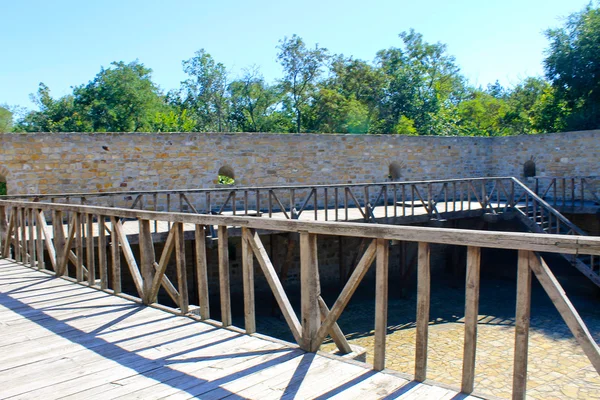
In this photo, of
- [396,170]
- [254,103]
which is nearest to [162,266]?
[396,170]

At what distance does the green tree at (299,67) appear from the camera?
25141 mm

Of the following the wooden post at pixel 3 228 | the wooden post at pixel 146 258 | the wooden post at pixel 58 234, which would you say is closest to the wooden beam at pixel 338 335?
the wooden post at pixel 146 258

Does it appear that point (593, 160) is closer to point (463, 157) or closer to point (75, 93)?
point (463, 157)

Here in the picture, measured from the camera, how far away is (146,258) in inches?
140

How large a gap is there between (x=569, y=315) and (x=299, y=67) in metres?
24.7

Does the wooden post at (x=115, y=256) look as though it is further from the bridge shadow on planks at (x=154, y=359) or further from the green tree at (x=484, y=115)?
the green tree at (x=484, y=115)

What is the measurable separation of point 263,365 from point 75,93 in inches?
951

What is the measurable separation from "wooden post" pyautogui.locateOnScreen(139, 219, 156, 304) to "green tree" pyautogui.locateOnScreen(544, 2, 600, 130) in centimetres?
1529

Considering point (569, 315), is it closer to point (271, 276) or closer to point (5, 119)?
point (271, 276)

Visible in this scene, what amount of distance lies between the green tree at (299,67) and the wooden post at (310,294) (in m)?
22.7

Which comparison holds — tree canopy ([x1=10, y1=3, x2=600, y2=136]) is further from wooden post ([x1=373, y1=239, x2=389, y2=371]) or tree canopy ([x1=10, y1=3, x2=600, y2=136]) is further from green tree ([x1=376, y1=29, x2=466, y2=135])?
wooden post ([x1=373, y1=239, x2=389, y2=371])

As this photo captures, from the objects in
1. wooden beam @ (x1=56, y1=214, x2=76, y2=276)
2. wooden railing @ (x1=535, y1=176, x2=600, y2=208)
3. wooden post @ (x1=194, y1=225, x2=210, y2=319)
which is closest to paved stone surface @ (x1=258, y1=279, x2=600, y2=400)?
wooden railing @ (x1=535, y1=176, x2=600, y2=208)

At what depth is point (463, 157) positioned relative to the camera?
13781 millimetres

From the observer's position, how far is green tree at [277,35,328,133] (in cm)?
2514
